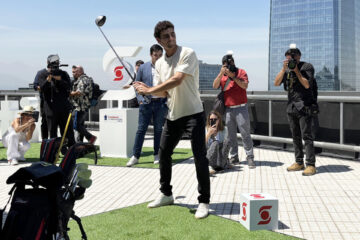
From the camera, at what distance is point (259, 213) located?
4449 millimetres

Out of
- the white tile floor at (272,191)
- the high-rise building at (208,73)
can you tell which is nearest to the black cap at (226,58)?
the high-rise building at (208,73)

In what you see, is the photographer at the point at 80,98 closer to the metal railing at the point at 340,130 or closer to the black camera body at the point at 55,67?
the black camera body at the point at 55,67

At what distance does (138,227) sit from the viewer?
14.9 feet

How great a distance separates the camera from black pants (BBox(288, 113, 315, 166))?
720 centimetres

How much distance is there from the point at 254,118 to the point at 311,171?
3785 mm

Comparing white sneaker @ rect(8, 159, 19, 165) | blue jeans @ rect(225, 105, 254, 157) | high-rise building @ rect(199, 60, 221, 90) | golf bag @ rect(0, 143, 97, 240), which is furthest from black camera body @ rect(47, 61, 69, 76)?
golf bag @ rect(0, 143, 97, 240)

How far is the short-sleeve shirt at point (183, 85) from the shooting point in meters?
4.68

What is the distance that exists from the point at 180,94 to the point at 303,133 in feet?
10.6

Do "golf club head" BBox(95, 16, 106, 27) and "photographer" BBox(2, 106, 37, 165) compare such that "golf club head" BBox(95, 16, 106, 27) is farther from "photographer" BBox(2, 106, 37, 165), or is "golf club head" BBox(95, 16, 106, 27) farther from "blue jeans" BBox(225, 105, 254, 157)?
"photographer" BBox(2, 106, 37, 165)

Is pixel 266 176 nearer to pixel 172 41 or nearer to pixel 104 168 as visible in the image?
pixel 104 168

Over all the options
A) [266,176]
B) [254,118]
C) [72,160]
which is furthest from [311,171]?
[72,160]

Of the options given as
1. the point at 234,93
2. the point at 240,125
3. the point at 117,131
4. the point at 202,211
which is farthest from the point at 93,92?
the point at 202,211

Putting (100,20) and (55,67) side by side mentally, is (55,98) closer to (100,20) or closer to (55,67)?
(55,67)

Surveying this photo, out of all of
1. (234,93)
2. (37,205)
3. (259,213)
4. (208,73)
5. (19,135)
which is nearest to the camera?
(37,205)
